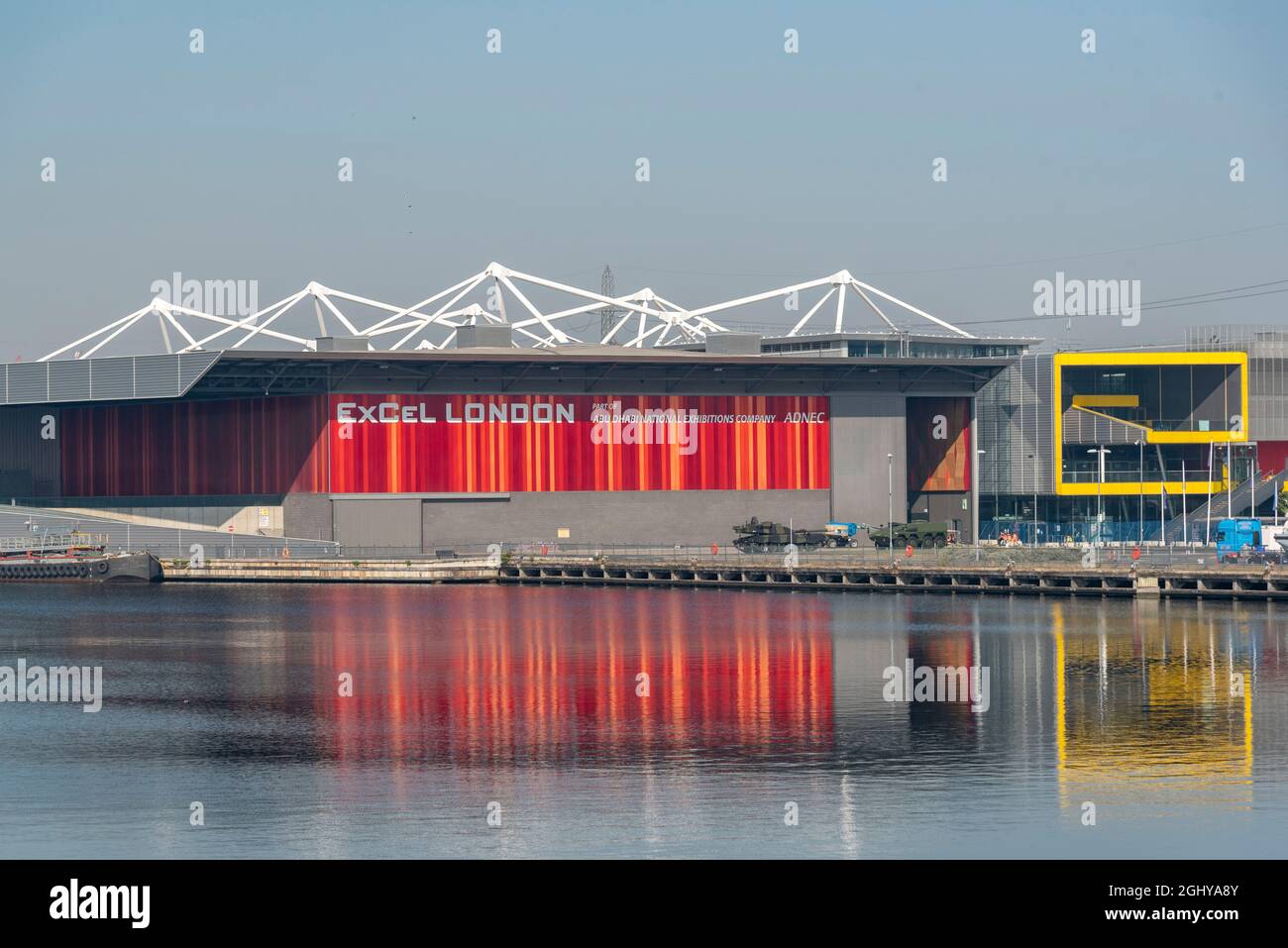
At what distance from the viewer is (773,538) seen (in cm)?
12250

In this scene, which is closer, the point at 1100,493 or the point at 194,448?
the point at 194,448

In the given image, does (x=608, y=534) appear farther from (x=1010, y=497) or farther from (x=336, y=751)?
(x=336, y=751)

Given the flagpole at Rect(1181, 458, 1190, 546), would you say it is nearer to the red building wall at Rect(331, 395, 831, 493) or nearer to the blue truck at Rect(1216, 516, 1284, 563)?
the blue truck at Rect(1216, 516, 1284, 563)

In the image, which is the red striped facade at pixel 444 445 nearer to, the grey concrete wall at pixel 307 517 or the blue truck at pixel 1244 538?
the grey concrete wall at pixel 307 517

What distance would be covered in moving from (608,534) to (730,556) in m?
10.9

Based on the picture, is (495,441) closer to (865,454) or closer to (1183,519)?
(865,454)

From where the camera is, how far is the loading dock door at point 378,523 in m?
117

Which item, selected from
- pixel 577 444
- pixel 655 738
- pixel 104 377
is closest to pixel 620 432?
pixel 577 444

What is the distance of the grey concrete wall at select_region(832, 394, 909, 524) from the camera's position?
424 ft

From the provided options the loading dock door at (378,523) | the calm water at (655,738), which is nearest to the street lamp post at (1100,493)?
the calm water at (655,738)

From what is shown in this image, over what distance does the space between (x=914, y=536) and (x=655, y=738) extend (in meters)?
76.0

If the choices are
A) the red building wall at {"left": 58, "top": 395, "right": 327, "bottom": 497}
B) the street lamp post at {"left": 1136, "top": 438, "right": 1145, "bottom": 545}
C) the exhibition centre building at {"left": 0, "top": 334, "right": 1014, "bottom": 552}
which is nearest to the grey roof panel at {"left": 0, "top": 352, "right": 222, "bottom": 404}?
the exhibition centre building at {"left": 0, "top": 334, "right": 1014, "bottom": 552}

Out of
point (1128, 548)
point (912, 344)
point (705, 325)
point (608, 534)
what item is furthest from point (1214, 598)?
point (705, 325)

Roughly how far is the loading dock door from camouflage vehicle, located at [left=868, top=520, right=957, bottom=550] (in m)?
31.2
